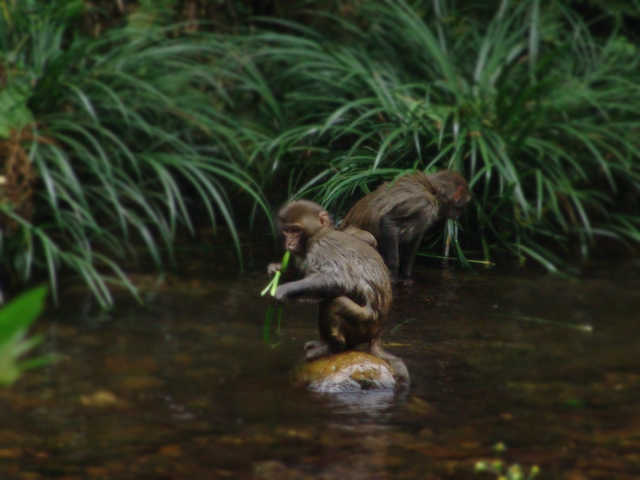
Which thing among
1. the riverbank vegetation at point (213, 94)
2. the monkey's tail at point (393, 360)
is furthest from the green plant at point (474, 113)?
the monkey's tail at point (393, 360)

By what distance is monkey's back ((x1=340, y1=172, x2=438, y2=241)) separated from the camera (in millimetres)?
1710

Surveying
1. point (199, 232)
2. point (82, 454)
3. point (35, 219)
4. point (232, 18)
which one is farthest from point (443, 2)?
point (82, 454)

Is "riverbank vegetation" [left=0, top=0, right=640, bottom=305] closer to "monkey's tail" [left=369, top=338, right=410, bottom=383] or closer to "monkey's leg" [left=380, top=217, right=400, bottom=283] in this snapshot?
"monkey's tail" [left=369, top=338, right=410, bottom=383]

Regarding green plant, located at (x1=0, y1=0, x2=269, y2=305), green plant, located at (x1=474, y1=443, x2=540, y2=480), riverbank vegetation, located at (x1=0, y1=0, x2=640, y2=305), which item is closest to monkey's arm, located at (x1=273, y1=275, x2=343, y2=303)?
green plant, located at (x1=474, y1=443, x2=540, y2=480)

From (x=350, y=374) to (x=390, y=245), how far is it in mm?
354

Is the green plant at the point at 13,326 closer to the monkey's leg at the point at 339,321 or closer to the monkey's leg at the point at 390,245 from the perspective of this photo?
the monkey's leg at the point at 390,245

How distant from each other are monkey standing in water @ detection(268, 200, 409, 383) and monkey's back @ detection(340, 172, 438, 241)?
0.08 metres

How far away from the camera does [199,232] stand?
5.01 meters

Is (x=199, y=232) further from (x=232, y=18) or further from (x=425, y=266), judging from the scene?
(x=425, y=266)

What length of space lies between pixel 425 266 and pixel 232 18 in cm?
432

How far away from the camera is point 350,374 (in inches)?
74.5

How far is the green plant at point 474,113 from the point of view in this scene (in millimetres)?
1889

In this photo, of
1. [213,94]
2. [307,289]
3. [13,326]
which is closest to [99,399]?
[213,94]

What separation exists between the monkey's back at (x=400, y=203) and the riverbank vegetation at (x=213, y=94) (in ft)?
4.87
